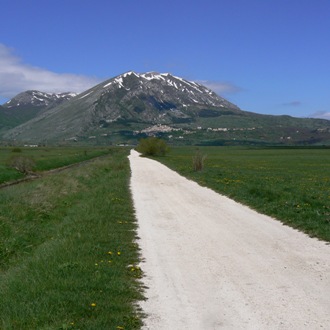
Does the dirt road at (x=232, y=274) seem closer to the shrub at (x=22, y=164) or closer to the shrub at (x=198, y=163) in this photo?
the shrub at (x=198, y=163)

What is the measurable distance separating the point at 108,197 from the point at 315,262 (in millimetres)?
16290

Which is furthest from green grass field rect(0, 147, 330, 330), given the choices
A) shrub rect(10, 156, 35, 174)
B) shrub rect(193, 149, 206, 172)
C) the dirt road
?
shrub rect(10, 156, 35, 174)

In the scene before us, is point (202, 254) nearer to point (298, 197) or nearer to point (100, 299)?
point (100, 299)

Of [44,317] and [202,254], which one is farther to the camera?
[202,254]

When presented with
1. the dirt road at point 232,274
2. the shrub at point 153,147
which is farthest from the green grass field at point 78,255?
the shrub at point 153,147

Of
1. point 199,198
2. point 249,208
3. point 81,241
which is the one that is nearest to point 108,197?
point 199,198

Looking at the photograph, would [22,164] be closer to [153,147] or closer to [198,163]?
[198,163]

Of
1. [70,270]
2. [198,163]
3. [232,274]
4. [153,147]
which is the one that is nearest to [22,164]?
[198,163]

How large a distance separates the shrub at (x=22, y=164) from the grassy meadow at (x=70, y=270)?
41524mm

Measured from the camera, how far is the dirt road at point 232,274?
8078mm

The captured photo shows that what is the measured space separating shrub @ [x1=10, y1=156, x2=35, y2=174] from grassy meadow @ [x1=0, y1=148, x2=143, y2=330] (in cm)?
4152

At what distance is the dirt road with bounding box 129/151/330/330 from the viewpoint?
26.5 feet

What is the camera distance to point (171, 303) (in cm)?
891

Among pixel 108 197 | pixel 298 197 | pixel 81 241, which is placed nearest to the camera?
pixel 81 241
